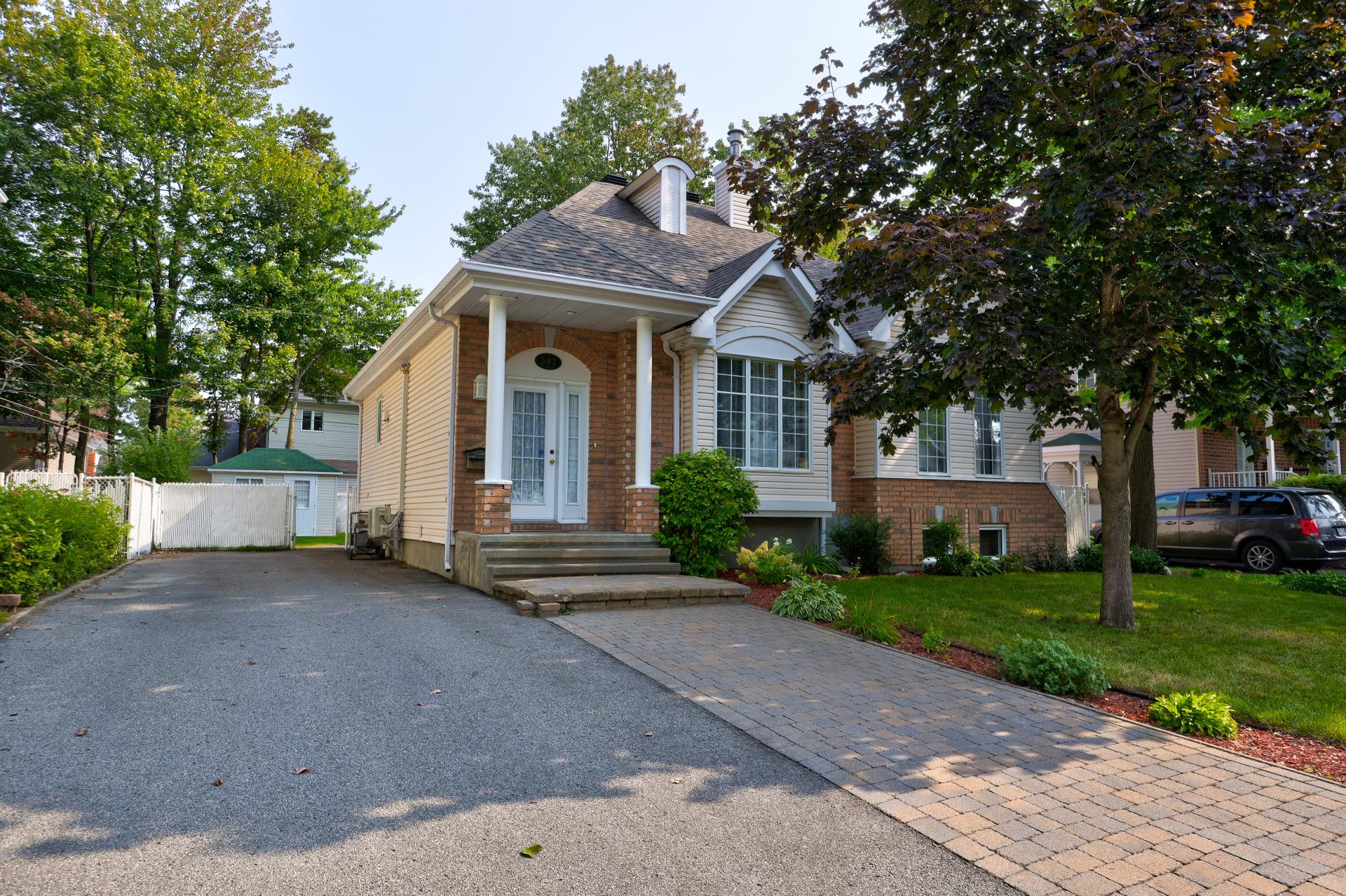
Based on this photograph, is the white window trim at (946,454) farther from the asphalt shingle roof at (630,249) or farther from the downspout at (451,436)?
the downspout at (451,436)

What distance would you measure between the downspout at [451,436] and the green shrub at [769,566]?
4107 mm

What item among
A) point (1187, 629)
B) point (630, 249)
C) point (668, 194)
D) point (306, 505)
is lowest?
point (1187, 629)

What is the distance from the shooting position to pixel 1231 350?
22.7 feet

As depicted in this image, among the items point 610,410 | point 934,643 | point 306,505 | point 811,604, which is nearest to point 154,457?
point 306,505

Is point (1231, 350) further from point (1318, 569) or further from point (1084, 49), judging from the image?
point (1318, 569)

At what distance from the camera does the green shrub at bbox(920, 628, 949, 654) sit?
263 inches

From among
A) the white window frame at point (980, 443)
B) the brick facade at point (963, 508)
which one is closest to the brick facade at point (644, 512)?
the brick facade at point (963, 508)

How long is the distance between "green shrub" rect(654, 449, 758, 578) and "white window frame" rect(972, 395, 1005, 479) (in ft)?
19.0

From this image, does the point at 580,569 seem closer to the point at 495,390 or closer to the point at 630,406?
the point at 495,390

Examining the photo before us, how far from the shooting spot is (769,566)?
34.1ft

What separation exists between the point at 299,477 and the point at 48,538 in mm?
21327

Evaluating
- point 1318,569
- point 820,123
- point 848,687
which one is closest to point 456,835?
point 848,687

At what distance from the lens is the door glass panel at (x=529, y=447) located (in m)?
11.4

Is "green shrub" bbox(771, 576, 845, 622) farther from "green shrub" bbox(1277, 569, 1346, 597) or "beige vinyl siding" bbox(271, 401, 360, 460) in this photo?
"beige vinyl siding" bbox(271, 401, 360, 460)
